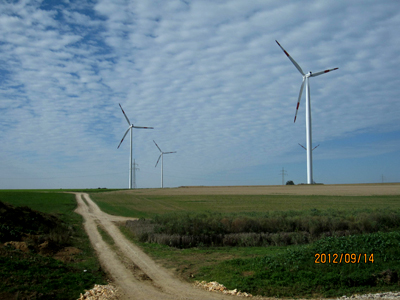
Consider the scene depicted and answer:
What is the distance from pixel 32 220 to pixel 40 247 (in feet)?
24.6

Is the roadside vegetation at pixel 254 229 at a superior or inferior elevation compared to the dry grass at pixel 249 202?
superior

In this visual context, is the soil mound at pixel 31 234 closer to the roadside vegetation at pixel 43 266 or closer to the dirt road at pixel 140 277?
the roadside vegetation at pixel 43 266

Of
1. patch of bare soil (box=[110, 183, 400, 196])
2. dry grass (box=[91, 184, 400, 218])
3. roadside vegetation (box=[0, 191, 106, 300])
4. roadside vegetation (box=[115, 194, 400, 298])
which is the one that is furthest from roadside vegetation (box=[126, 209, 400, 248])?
patch of bare soil (box=[110, 183, 400, 196])

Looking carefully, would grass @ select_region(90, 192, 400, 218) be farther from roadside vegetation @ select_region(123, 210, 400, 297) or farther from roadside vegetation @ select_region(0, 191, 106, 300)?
roadside vegetation @ select_region(123, 210, 400, 297)

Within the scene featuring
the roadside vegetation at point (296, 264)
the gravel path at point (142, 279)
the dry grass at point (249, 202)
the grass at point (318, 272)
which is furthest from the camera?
the dry grass at point (249, 202)

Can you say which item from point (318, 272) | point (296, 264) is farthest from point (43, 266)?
point (318, 272)

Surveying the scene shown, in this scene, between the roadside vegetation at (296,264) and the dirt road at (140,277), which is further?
the roadside vegetation at (296,264)

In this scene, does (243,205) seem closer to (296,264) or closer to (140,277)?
(296,264)

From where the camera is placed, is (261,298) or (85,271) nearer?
(261,298)

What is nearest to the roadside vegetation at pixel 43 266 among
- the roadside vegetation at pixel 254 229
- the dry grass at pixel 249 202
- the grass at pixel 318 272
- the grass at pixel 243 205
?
the grass at pixel 318 272

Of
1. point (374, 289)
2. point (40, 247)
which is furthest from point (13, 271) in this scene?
point (374, 289)

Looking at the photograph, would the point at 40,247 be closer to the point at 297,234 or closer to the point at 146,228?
the point at 146,228

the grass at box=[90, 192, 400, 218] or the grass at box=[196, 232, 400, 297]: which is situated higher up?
the grass at box=[196, 232, 400, 297]

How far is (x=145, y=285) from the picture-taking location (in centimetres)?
1248
